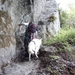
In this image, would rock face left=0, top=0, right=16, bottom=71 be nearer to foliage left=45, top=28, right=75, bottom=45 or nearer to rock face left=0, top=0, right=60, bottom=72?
rock face left=0, top=0, right=60, bottom=72

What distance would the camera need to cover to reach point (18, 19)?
1006cm

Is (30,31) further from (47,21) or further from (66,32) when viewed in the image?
(66,32)

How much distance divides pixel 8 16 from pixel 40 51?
2.19m

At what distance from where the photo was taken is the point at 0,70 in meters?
8.00

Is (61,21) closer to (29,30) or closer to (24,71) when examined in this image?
(29,30)

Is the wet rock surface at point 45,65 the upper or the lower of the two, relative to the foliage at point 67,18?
lower

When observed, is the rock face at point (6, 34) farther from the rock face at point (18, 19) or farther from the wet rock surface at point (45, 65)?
the wet rock surface at point (45, 65)

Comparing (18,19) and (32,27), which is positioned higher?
(18,19)

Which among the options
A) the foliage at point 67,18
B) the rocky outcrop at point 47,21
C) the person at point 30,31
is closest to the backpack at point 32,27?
the person at point 30,31

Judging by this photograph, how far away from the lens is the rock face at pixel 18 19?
873 cm

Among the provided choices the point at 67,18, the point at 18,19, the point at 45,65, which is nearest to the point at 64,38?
the point at 18,19

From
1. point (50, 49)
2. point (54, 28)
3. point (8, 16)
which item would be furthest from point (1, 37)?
point (54, 28)

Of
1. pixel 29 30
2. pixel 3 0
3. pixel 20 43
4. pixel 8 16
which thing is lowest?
pixel 20 43

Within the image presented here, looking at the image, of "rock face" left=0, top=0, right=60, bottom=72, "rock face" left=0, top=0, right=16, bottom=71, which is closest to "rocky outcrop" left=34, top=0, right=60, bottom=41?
"rock face" left=0, top=0, right=60, bottom=72
